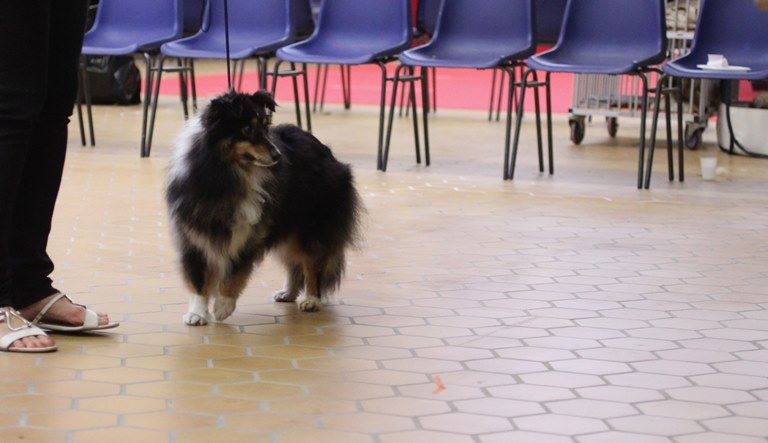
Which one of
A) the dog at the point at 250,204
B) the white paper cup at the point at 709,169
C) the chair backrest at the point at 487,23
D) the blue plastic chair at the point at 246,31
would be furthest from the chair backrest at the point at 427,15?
the dog at the point at 250,204

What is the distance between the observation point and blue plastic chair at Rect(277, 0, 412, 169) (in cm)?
718

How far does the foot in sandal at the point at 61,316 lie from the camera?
11.7ft

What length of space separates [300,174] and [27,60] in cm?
90

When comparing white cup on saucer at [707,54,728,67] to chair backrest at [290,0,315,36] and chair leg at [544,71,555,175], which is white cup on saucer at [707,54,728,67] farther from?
chair backrest at [290,0,315,36]

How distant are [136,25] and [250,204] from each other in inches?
184

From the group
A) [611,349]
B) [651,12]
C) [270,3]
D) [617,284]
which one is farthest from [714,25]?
[611,349]

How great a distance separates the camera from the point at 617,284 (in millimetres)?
4359

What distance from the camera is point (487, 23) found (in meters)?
7.30

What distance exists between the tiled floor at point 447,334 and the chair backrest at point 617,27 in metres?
0.99

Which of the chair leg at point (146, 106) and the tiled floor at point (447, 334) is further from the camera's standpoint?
the chair leg at point (146, 106)

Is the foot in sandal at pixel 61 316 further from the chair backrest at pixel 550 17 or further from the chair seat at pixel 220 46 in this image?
the chair backrest at pixel 550 17

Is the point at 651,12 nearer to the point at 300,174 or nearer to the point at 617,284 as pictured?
the point at 617,284

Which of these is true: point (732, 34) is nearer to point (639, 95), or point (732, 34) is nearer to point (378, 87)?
point (639, 95)

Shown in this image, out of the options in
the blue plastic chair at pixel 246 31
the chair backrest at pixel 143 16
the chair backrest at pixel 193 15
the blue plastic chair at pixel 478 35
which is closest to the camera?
the blue plastic chair at pixel 478 35
